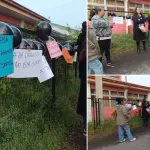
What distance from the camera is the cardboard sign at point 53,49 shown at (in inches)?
146

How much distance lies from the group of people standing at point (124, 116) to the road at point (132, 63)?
0.84 ft

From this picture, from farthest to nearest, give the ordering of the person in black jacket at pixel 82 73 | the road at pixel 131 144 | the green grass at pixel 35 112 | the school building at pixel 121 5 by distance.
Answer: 1. the green grass at pixel 35 112
2. the person in black jacket at pixel 82 73
3. the road at pixel 131 144
4. the school building at pixel 121 5

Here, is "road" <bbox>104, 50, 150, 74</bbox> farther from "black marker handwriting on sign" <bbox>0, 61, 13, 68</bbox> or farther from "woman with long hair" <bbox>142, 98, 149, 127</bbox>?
"black marker handwriting on sign" <bbox>0, 61, 13, 68</bbox>

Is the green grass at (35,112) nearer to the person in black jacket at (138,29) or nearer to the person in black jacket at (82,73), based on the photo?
the person in black jacket at (82,73)

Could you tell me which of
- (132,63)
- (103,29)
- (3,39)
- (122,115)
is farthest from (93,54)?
(3,39)

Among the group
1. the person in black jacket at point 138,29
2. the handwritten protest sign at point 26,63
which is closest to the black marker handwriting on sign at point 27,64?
the handwritten protest sign at point 26,63

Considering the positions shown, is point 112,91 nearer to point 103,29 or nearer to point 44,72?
point 103,29

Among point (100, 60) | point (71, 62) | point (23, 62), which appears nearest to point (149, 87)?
point (100, 60)

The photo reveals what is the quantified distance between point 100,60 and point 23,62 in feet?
2.40

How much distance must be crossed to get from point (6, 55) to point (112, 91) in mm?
909

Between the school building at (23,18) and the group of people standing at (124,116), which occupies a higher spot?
the school building at (23,18)

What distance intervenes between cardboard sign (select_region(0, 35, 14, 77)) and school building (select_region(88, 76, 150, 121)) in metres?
0.66

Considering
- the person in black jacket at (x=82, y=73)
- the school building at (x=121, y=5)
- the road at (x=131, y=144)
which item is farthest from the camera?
the person in black jacket at (x=82, y=73)

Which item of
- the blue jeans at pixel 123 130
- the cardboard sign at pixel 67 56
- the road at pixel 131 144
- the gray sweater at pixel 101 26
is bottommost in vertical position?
the road at pixel 131 144
